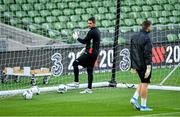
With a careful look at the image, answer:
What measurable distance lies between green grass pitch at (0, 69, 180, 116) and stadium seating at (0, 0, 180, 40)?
18.1 ft

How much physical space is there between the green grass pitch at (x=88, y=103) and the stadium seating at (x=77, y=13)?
5512 mm

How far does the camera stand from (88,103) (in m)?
17.1

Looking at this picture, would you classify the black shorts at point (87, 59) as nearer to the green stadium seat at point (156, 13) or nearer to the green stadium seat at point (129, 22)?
the green stadium seat at point (129, 22)

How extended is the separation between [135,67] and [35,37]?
1047cm

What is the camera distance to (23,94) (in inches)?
710

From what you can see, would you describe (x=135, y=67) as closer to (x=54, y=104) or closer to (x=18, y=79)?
(x=54, y=104)

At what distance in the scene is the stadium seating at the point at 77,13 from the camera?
87.7 feet

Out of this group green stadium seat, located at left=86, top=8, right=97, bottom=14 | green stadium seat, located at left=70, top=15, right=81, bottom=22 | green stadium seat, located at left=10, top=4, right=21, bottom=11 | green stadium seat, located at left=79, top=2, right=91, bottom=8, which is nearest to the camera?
green stadium seat, located at left=10, top=4, right=21, bottom=11

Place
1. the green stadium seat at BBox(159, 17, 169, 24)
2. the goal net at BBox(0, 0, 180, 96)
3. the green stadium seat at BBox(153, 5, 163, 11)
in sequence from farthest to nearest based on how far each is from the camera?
1. the green stadium seat at BBox(153, 5, 163, 11)
2. the green stadium seat at BBox(159, 17, 169, 24)
3. the goal net at BBox(0, 0, 180, 96)

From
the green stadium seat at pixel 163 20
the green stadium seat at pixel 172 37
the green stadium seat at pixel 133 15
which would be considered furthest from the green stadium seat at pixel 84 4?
the green stadium seat at pixel 172 37

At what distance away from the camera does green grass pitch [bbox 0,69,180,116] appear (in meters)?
15.4

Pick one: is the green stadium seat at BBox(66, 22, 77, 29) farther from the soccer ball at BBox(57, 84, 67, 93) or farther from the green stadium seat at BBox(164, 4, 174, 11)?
the soccer ball at BBox(57, 84, 67, 93)

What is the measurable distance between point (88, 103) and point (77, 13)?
12087 mm

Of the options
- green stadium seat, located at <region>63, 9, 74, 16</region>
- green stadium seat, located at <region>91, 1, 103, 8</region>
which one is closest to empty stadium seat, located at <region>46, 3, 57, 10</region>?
green stadium seat, located at <region>63, 9, 74, 16</region>
